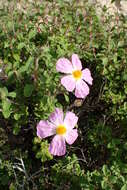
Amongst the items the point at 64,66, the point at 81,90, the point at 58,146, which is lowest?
the point at 58,146

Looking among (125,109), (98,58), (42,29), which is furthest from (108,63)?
(42,29)

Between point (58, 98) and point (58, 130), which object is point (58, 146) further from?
point (58, 98)

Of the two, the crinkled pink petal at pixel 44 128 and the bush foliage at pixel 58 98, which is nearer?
the crinkled pink petal at pixel 44 128

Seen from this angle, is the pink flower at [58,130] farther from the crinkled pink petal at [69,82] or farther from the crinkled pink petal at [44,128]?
the crinkled pink petal at [69,82]

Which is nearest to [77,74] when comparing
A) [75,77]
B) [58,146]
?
[75,77]

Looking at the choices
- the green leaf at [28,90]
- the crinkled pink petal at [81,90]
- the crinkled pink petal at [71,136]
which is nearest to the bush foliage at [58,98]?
the green leaf at [28,90]

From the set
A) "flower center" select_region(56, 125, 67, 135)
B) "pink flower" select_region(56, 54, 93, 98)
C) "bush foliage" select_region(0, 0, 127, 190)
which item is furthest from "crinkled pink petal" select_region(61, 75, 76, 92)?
"flower center" select_region(56, 125, 67, 135)
